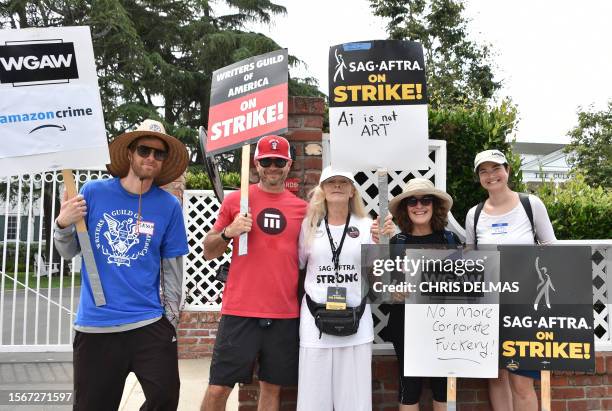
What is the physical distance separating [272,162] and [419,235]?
1001mm

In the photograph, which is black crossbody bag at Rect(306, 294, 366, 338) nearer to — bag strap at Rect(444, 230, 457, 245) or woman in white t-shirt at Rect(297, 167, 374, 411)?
woman in white t-shirt at Rect(297, 167, 374, 411)

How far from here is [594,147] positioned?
26828 millimetres

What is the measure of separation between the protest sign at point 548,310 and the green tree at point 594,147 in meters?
25.4

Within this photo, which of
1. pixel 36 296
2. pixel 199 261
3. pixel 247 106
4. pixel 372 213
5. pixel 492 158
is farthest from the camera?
pixel 36 296

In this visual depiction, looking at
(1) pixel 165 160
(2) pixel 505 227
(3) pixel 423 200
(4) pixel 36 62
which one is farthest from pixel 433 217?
(4) pixel 36 62

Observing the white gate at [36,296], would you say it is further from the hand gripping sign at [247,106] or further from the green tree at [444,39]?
the green tree at [444,39]

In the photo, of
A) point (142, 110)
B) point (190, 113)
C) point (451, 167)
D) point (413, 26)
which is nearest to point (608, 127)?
point (413, 26)

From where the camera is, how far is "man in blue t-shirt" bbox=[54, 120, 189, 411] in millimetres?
2766

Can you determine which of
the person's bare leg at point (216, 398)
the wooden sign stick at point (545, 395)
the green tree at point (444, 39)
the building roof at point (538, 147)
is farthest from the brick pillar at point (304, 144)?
the building roof at point (538, 147)

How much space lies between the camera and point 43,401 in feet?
15.9

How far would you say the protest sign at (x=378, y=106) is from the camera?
3086 mm

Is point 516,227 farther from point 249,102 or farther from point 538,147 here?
point 538,147

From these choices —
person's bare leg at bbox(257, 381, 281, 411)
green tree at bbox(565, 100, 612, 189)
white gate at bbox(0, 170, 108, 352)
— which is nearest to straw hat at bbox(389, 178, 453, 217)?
person's bare leg at bbox(257, 381, 281, 411)

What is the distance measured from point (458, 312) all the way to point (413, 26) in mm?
17096
